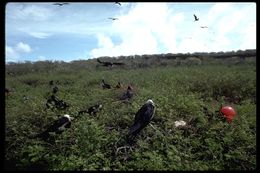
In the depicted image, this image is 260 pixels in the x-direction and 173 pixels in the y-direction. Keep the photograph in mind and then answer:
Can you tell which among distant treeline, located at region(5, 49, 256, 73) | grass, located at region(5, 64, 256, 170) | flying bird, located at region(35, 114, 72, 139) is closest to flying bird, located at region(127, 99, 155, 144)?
grass, located at region(5, 64, 256, 170)

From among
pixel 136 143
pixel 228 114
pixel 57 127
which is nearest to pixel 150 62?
pixel 228 114

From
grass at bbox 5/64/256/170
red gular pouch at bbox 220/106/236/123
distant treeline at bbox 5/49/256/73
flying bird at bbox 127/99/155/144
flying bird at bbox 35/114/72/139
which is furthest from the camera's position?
distant treeline at bbox 5/49/256/73

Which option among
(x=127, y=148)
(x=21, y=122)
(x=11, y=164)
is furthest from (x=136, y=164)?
(x=21, y=122)

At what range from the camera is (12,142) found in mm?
7453

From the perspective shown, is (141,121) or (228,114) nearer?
(141,121)

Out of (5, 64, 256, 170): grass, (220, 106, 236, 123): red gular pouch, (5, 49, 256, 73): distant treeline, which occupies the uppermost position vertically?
(5, 49, 256, 73): distant treeline

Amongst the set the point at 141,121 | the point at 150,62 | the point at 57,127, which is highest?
the point at 150,62

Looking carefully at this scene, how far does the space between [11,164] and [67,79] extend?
11034 millimetres

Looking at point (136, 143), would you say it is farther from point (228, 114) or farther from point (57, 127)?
point (228, 114)

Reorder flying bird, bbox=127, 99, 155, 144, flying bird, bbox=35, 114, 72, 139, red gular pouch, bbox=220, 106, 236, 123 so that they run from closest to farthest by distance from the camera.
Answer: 1. flying bird, bbox=127, 99, 155, 144
2. flying bird, bbox=35, 114, 72, 139
3. red gular pouch, bbox=220, 106, 236, 123

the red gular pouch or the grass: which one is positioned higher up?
the red gular pouch

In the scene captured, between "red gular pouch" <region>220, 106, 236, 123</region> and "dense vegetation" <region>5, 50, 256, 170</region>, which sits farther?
"red gular pouch" <region>220, 106, 236, 123</region>

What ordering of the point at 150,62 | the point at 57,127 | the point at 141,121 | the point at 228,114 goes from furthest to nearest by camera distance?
the point at 150,62 → the point at 228,114 → the point at 57,127 → the point at 141,121

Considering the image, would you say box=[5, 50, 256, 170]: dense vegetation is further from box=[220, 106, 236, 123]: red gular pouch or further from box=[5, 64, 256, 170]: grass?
box=[220, 106, 236, 123]: red gular pouch
